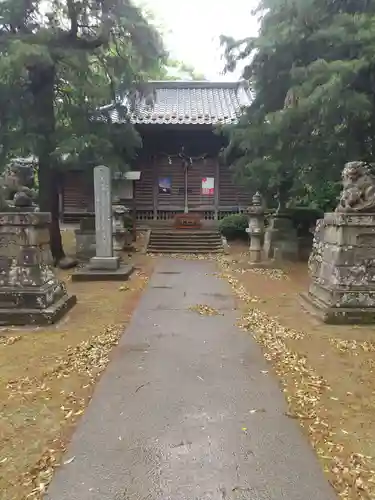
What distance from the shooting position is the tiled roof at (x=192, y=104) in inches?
615

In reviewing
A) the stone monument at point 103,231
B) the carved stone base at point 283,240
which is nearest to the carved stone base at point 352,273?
the stone monument at point 103,231

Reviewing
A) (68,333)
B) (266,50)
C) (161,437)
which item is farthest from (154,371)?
(266,50)

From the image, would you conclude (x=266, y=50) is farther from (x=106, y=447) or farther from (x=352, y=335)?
(x=106, y=447)

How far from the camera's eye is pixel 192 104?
1916cm

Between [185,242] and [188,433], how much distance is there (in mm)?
11973

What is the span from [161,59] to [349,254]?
23.4 ft

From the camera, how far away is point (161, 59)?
34.9ft

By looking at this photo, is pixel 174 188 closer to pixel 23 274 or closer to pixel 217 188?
pixel 217 188

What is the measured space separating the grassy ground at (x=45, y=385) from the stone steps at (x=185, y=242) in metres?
7.36

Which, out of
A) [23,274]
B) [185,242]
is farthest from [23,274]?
[185,242]

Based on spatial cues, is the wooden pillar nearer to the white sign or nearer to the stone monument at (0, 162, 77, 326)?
the white sign

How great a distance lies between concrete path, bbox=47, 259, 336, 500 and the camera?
96.0 inches

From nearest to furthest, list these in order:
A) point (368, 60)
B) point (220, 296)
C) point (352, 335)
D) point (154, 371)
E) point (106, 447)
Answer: point (106, 447)
point (154, 371)
point (352, 335)
point (368, 60)
point (220, 296)

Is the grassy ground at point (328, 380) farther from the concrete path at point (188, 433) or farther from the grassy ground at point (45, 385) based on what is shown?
the grassy ground at point (45, 385)
